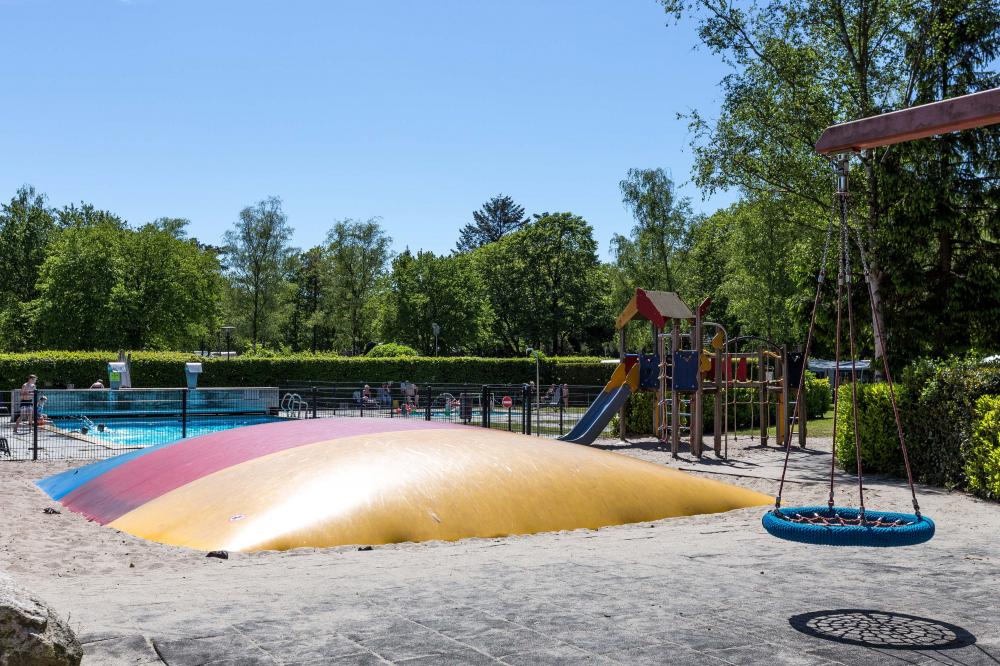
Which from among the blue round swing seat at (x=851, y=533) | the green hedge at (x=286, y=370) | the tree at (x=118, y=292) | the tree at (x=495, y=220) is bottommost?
the blue round swing seat at (x=851, y=533)

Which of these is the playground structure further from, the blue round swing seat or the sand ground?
the blue round swing seat

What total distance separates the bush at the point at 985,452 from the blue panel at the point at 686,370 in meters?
6.74

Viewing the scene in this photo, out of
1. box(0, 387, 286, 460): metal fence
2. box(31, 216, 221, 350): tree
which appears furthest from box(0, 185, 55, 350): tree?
box(0, 387, 286, 460): metal fence

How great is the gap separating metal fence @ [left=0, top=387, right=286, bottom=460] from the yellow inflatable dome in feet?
21.2

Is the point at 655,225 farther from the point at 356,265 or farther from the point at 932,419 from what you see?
the point at 932,419

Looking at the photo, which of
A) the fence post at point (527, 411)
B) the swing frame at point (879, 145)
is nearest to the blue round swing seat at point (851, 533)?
the swing frame at point (879, 145)

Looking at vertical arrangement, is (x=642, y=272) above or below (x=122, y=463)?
above

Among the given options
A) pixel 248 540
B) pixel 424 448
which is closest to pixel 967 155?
pixel 424 448

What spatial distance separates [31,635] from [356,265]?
60.1 metres

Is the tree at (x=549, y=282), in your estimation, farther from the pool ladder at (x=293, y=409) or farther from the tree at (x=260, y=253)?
the pool ladder at (x=293, y=409)

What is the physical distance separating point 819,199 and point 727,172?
2.12 metres

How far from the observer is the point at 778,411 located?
830 inches

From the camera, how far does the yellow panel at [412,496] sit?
932 centimetres

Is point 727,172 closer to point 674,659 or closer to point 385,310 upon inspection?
point 674,659
